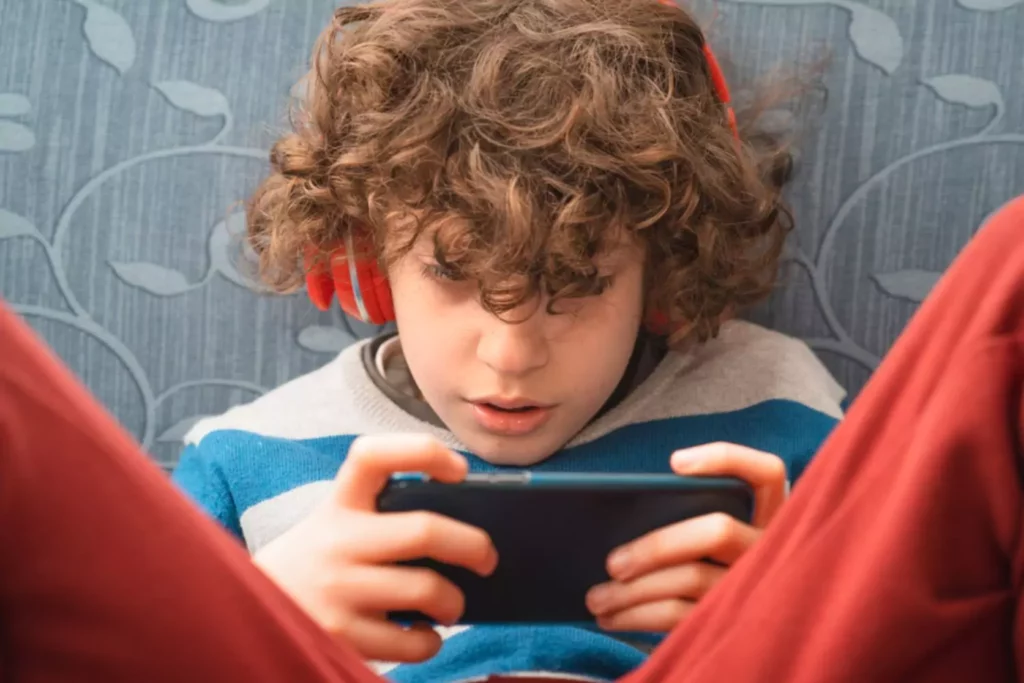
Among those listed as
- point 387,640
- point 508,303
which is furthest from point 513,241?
point 387,640

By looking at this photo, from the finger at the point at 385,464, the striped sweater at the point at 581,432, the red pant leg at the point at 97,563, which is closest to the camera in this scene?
the red pant leg at the point at 97,563

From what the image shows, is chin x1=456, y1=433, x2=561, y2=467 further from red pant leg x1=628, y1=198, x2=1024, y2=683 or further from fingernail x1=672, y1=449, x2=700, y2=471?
red pant leg x1=628, y1=198, x2=1024, y2=683

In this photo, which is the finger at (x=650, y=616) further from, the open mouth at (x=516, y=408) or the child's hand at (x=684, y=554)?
the open mouth at (x=516, y=408)

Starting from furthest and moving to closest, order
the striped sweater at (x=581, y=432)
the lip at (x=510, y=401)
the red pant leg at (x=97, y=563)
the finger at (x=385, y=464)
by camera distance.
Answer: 1. the striped sweater at (x=581, y=432)
2. the lip at (x=510, y=401)
3. the finger at (x=385, y=464)
4. the red pant leg at (x=97, y=563)

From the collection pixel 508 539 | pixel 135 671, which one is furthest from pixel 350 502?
pixel 135 671

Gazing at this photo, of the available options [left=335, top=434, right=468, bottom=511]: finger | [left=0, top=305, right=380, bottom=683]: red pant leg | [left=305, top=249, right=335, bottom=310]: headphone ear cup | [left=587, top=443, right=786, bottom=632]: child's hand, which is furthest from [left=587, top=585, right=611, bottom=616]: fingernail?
[left=305, top=249, right=335, bottom=310]: headphone ear cup

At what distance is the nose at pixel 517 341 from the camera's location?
642 mm

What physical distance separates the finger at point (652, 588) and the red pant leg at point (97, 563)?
0.78ft

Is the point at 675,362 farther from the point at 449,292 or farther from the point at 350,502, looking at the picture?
the point at 350,502

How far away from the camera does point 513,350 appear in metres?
0.64

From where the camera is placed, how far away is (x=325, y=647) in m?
0.47

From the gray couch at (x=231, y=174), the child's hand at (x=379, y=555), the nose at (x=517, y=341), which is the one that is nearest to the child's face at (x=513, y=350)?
the nose at (x=517, y=341)

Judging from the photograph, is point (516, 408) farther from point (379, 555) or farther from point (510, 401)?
point (379, 555)

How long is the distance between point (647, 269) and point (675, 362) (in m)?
0.12
